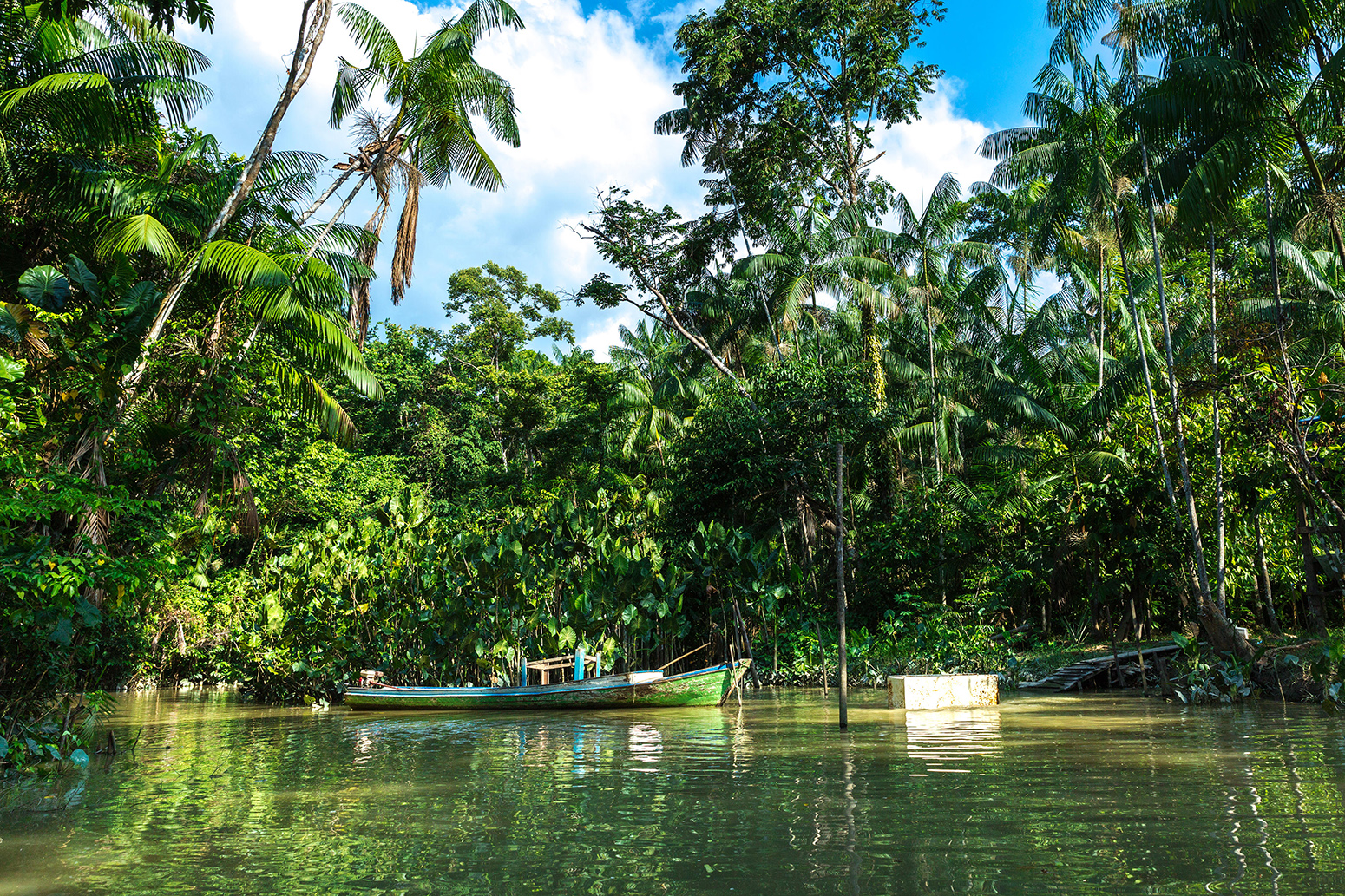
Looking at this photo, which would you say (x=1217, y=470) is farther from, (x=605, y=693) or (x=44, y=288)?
(x=44, y=288)

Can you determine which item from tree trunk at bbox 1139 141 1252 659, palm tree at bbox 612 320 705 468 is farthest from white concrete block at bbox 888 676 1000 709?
palm tree at bbox 612 320 705 468

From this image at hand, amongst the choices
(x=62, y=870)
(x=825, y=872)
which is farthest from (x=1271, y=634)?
(x=62, y=870)

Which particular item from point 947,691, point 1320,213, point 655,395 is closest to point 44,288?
point 947,691

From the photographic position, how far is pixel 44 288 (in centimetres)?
908

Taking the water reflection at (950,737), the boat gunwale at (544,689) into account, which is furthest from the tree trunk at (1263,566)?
the boat gunwale at (544,689)

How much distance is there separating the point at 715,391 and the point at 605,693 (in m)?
11.1

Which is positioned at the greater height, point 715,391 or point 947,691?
point 715,391

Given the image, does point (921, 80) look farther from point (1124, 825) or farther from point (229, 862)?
point (229, 862)

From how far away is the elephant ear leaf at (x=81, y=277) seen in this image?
31.7 ft

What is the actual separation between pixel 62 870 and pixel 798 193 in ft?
70.9

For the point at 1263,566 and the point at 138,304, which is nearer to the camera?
the point at 138,304

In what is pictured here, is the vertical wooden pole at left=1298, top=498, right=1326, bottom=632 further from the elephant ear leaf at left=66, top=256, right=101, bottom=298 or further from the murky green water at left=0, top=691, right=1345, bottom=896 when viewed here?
the elephant ear leaf at left=66, top=256, right=101, bottom=298

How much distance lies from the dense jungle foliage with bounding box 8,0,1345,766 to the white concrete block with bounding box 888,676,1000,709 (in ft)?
7.77

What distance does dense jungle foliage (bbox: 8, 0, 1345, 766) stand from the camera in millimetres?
10359
